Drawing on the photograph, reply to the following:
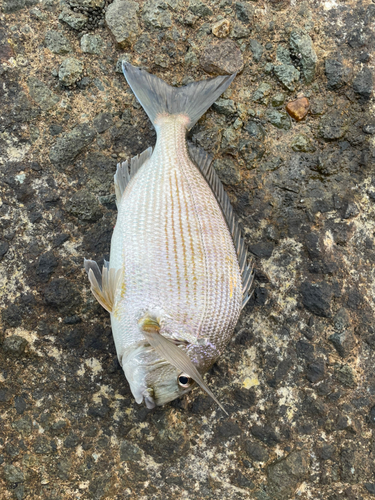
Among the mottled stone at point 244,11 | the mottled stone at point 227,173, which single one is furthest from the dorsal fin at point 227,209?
the mottled stone at point 244,11

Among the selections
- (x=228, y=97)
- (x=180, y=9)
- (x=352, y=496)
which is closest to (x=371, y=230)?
(x=228, y=97)

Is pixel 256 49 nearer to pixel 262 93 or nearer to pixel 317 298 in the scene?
pixel 262 93

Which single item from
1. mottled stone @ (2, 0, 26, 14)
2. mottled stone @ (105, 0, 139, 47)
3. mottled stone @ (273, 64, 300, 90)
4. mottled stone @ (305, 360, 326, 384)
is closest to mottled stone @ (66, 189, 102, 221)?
mottled stone @ (105, 0, 139, 47)

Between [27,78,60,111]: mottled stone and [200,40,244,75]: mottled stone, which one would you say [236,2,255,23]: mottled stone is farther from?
[27,78,60,111]: mottled stone

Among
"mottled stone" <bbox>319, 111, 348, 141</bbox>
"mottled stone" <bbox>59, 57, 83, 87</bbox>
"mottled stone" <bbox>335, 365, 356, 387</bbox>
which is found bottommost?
"mottled stone" <bbox>335, 365, 356, 387</bbox>

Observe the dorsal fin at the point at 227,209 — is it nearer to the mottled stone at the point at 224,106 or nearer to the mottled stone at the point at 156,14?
the mottled stone at the point at 224,106

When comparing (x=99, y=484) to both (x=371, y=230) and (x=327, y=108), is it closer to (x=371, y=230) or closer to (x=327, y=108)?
(x=371, y=230)

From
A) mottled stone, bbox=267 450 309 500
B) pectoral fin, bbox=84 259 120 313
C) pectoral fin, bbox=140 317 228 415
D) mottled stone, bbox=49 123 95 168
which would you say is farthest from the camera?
mottled stone, bbox=49 123 95 168
